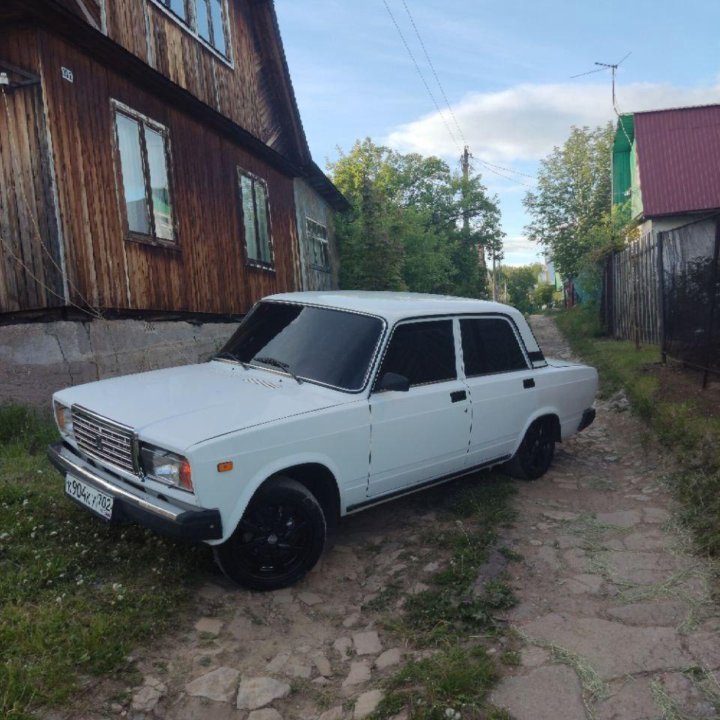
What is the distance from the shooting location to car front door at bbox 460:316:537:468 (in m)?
4.85

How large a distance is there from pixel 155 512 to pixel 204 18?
32.7ft

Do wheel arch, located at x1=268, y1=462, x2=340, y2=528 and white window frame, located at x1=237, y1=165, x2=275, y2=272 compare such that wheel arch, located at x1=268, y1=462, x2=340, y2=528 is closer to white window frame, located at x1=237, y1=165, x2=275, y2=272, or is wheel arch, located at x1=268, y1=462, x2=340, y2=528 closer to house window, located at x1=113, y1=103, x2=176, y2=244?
house window, located at x1=113, y1=103, x2=176, y2=244

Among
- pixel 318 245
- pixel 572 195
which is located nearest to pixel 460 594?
pixel 318 245

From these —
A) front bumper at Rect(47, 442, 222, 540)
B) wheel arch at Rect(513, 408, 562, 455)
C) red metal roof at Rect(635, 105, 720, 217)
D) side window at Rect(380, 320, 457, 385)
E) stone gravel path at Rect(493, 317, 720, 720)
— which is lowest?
stone gravel path at Rect(493, 317, 720, 720)

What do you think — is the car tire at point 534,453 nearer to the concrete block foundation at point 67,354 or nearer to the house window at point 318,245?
the concrete block foundation at point 67,354

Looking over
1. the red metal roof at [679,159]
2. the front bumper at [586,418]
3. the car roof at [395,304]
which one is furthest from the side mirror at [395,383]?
the red metal roof at [679,159]

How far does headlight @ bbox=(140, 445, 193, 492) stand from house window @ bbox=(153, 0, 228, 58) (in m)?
8.09

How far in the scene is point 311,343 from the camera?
4355 millimetres

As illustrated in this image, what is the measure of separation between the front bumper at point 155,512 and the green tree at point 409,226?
13.9 m

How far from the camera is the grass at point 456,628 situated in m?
2.61

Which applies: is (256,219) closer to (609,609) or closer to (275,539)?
(275,539)

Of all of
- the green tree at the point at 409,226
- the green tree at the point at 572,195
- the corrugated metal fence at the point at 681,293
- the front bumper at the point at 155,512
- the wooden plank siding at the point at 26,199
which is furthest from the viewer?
the green tree at the point at 572,195

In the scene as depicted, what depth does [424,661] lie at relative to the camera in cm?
288

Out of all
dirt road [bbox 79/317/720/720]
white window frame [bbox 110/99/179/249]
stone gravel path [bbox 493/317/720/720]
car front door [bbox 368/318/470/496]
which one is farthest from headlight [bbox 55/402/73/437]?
white window frame [bbox 110/99/179/249]
